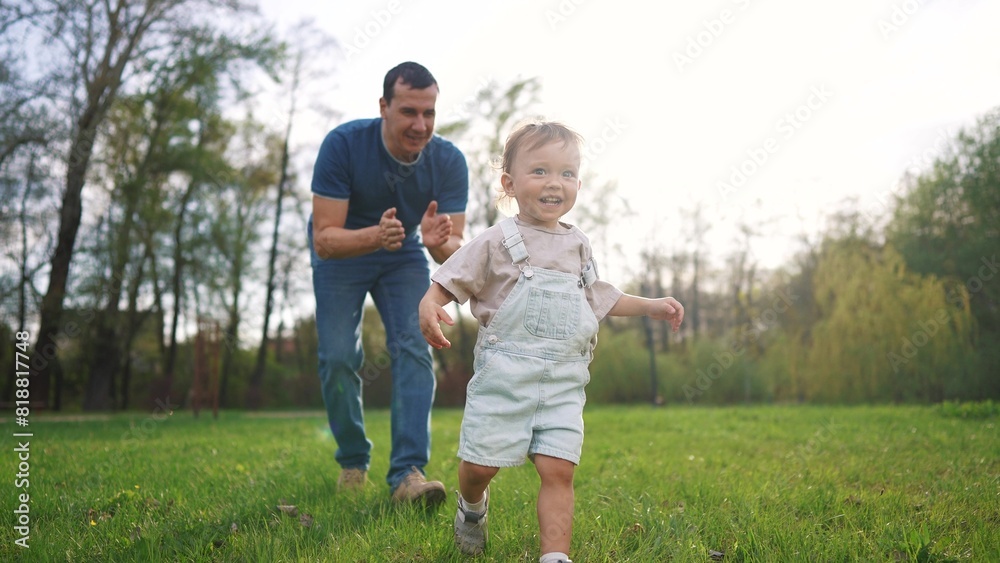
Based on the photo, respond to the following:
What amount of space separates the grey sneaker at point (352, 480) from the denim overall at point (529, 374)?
140 cm

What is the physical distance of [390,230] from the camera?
3.26 m

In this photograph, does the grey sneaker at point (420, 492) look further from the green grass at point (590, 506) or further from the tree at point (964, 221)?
the tree at point (964, 221)

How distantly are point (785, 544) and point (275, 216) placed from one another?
2257 centimetres

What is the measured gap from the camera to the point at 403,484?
10.8ft

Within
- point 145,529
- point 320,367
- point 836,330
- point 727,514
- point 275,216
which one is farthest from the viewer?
point 275,216

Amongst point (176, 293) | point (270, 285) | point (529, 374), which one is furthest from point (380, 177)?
point (270, 285)

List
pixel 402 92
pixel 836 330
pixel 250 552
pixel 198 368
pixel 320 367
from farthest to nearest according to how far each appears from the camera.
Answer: pixel 836 330, pixel 198 368, pixel 320 367, pixel 402 92, pixel 250 552

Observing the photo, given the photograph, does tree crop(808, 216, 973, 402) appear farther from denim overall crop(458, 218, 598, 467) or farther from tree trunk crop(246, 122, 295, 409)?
tree trunk crop(246, 122, 295, 409)

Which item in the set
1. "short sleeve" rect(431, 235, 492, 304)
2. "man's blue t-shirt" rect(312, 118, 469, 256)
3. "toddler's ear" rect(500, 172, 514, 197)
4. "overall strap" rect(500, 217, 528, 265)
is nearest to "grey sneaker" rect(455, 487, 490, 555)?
"short sleeve" rect(431, 235, 492, 304)

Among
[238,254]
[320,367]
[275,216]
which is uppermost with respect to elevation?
[275,216]

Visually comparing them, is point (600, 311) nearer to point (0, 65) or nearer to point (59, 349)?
point (0, 65)

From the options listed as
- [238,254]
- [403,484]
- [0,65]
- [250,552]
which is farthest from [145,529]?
[238,254]

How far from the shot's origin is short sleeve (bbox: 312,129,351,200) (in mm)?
3688

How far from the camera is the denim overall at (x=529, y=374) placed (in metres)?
2.47
